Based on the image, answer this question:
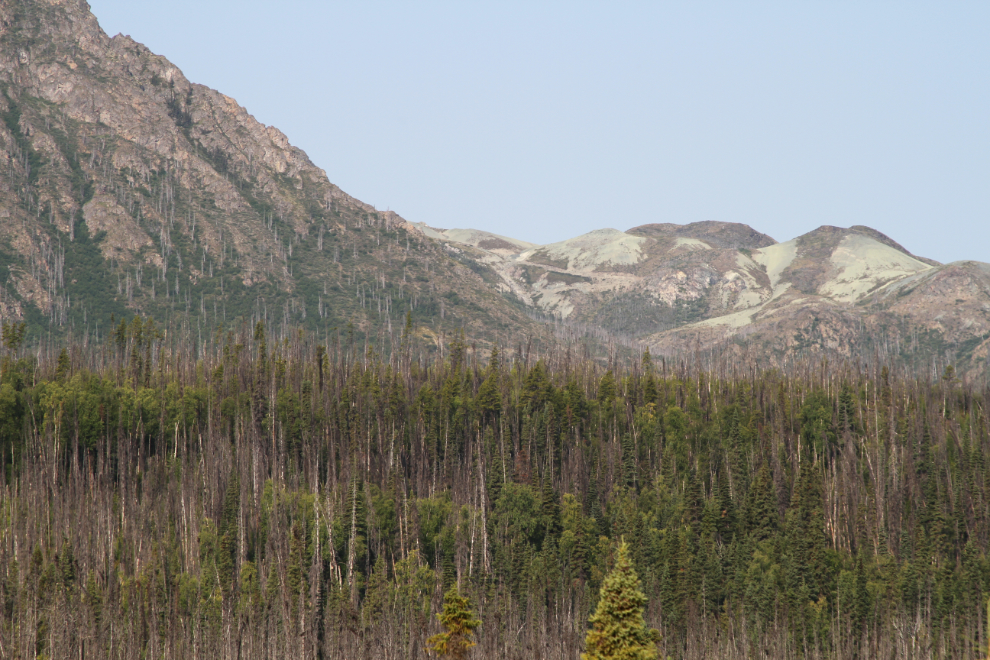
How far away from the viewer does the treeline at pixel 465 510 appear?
4318 inches

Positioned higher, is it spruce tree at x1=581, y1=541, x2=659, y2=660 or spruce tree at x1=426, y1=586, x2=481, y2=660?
spruce tree at x1=581, y1=541, x2=659, y2=660

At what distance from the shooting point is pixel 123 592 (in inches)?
4267

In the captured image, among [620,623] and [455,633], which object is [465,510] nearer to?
[455,633]

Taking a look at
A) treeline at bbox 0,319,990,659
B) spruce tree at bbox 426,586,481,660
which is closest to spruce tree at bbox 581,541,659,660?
spruce tree at bbox 426,586,481,660

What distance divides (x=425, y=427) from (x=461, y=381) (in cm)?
1697

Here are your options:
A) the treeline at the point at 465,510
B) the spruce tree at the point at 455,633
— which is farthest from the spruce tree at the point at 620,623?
the treeline at the point at 465,510

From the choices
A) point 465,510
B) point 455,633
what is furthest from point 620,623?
point 465,510

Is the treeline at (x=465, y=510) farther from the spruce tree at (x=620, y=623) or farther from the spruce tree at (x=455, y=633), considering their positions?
the spruce tree at (x=620, y=623)

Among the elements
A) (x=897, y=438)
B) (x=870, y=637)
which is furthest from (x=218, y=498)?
(x=897, y=438)

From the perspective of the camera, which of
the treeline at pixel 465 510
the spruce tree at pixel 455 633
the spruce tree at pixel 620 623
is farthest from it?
the treeline at pixel 465 510

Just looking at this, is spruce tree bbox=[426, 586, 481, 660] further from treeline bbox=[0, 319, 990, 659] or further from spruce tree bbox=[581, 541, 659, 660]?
treeline bbox=[0, 319, 990, 659]

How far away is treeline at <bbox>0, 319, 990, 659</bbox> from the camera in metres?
110

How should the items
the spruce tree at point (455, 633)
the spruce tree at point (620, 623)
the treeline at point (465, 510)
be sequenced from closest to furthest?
the spruce tree at point (620, 623) < the spruce tree at point (455, 633) < the treeline at point (465, 510)

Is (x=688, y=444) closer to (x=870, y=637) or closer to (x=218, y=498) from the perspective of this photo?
(x=870, y=637)
